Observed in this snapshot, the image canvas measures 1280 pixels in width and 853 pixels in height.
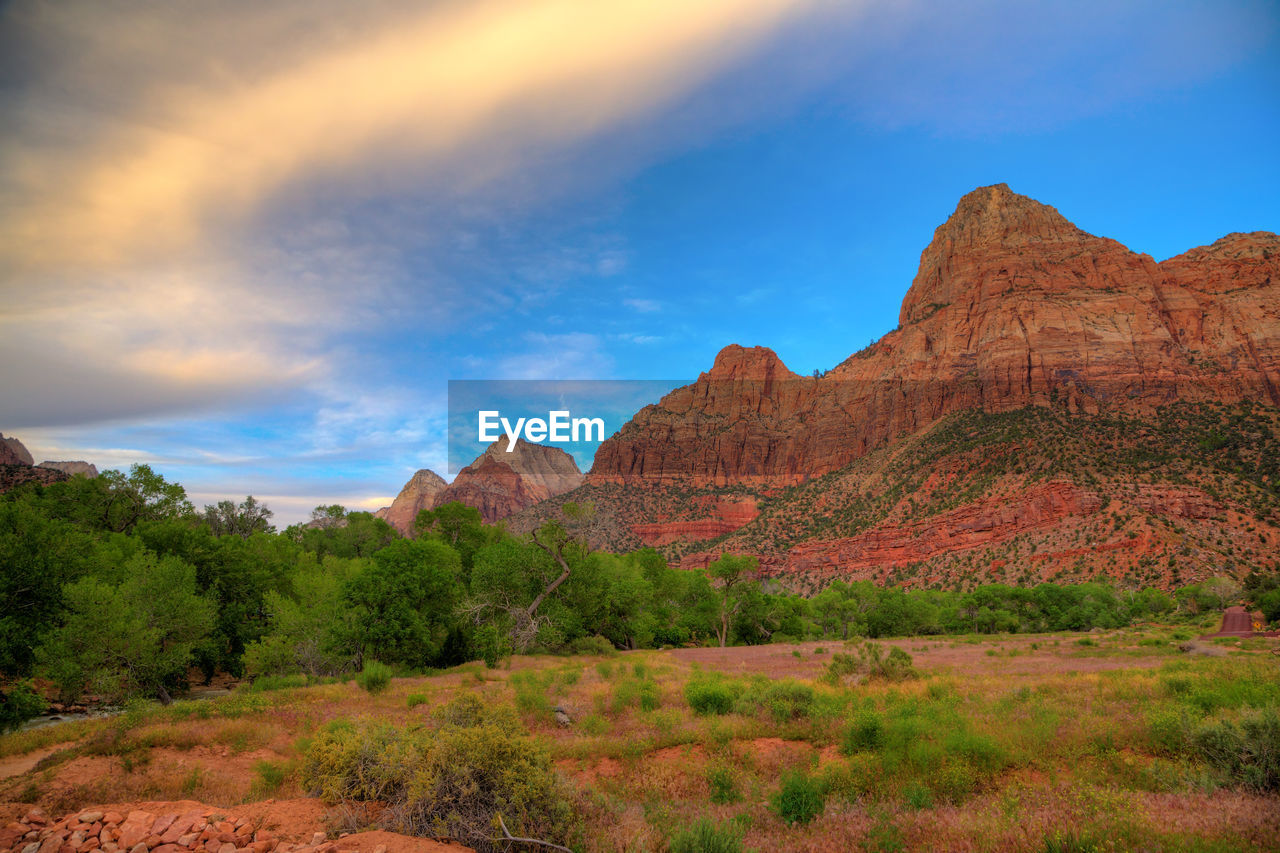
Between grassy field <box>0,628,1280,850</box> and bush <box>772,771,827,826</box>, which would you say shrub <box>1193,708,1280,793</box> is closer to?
grassy field <box>0,628,1280,850</box>

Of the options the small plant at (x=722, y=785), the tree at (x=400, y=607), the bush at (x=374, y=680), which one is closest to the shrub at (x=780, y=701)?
the small plant at (x=722, y=785)

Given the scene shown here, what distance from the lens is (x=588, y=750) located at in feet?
36.0

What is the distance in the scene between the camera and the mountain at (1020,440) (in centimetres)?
6406

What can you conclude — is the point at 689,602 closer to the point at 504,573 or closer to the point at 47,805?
the point at 504,573

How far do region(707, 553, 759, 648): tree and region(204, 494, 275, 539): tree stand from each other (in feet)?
123

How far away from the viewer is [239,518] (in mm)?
47906

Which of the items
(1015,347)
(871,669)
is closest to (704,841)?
(871,669)

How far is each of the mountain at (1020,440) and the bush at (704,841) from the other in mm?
71168

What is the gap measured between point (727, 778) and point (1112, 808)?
15.9ft

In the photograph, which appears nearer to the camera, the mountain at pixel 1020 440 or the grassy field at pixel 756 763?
the grassy field at pixel 756 763

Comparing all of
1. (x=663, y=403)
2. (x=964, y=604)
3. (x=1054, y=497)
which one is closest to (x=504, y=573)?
(x=964, y=604)

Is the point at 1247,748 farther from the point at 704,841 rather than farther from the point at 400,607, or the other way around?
the point at 400,607

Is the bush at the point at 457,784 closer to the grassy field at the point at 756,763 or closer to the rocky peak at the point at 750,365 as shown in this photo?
the grassy field at the point at 756,763

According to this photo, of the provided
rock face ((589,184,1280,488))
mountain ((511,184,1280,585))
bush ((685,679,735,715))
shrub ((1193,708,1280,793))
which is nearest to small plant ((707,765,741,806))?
bush ((685,679,735,715))
